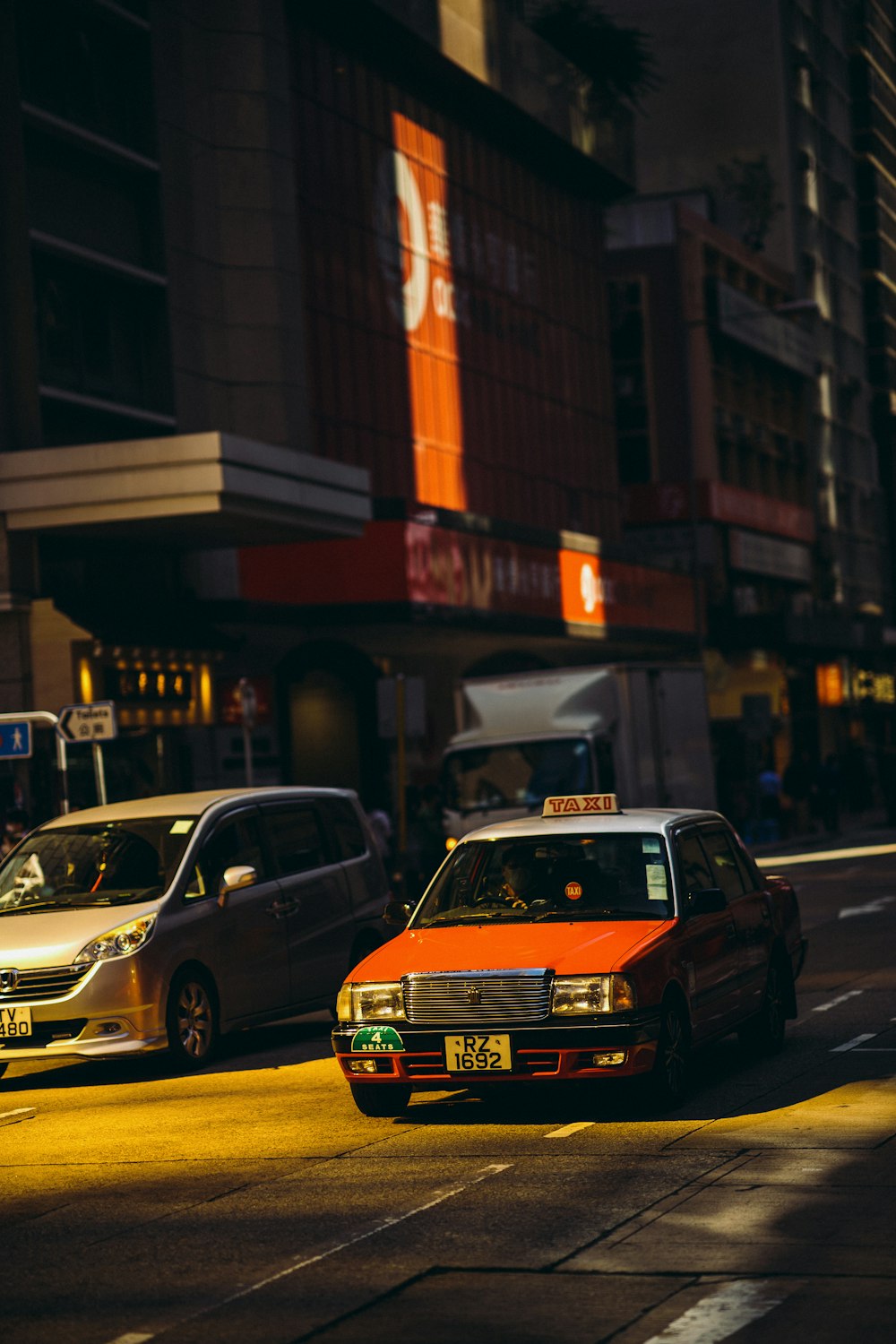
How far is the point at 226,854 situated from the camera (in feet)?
47.6

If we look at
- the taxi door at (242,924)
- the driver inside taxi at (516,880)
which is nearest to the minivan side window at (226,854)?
the taxi door at (242,924)

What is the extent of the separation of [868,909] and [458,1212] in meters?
16.9

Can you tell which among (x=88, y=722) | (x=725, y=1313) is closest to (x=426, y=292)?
(x=88, y=722)

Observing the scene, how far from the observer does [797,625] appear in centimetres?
6381

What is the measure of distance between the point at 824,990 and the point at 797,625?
48.3m

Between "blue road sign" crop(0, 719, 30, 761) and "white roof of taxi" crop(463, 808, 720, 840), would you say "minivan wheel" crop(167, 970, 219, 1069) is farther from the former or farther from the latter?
"blue road sign" crop(0, 719, 30, 761)

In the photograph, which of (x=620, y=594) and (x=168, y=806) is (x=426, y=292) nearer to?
(x=620, y=594)

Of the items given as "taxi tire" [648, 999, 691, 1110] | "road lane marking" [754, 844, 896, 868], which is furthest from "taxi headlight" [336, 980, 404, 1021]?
"road lane marking" [754, 844, 896, 868]

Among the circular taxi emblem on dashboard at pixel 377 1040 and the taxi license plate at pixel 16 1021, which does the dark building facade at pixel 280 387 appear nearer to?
the taxi license plate at pixel 16 1021

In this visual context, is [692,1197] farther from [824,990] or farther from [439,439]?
[439,439]

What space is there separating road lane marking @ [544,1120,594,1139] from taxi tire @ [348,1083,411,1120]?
888 millimetres

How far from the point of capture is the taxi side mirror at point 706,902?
11.2 metres

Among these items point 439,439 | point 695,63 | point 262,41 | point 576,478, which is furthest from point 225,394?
point 695,63

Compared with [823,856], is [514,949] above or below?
above
